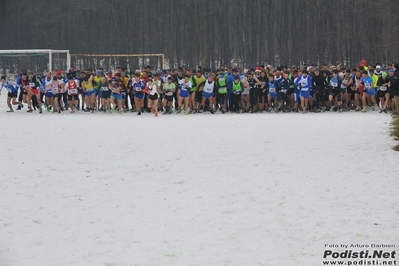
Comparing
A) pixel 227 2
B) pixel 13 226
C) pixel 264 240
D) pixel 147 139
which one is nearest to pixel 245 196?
pixel 264 240

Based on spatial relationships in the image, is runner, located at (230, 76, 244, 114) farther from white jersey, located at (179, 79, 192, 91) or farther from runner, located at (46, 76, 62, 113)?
runner, located at (46, 76, 62, 113)

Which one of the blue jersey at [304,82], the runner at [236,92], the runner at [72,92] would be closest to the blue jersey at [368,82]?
the blue jersey at [304,82]

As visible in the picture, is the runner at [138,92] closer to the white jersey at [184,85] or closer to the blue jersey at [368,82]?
the white jersey at [184,85]

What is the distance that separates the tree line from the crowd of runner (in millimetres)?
21238

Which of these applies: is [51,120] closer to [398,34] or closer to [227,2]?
[398,34]

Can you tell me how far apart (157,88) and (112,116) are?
226 cm

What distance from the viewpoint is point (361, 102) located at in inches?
1180

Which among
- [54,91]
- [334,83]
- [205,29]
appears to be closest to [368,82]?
[334,83]

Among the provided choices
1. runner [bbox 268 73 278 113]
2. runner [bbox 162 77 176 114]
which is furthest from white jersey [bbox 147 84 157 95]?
runner [bbox 268 73 278 113]

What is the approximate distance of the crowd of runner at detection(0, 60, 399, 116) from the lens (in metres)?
29.2

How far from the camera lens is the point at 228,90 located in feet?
99.0

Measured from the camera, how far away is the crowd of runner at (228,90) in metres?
29.2

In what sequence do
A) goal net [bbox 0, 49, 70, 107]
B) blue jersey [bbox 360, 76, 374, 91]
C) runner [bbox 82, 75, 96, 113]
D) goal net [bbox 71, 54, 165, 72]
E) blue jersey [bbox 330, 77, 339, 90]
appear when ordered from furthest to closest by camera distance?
goal net [bbox 71, 54, 165, 72]
goal net [bbox 0, 49, 70, 107]
runner [bbox 82, 75, 96, 113]
blue jersey [bbox 330, 77, 339, 90]
blue jersey [bbox 360, 76, 374, 91]

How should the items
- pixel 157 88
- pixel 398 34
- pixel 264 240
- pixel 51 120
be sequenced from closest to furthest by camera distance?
pixel 264 240, pixel 51 120, pixel 157 88, pixel 398 34
